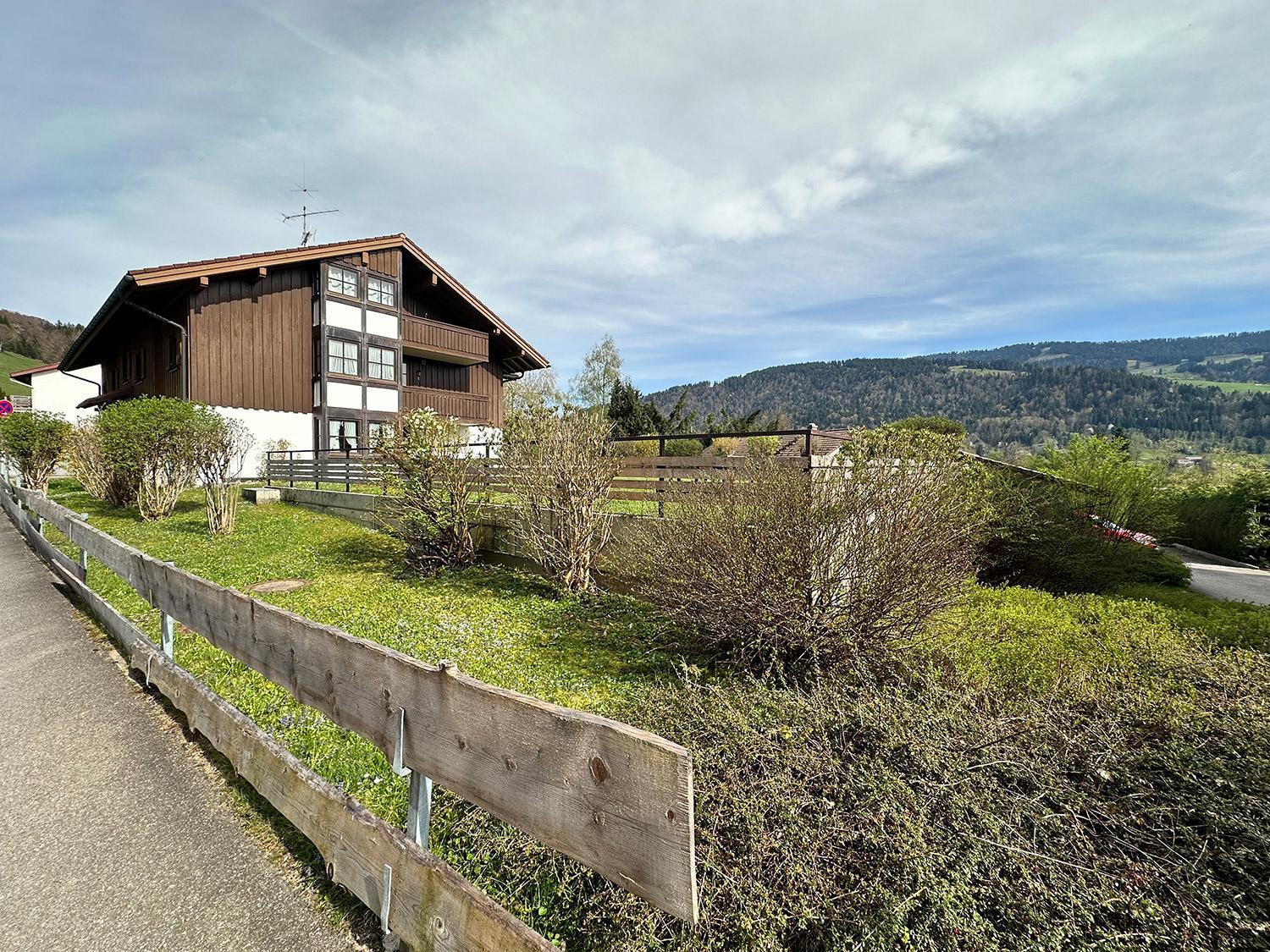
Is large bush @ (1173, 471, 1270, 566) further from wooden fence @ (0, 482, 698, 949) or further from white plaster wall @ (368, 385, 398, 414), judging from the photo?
white plaster wall @ (368, 385, 398, 414)

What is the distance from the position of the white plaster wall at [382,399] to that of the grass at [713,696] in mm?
16685

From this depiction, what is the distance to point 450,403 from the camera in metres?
27.1

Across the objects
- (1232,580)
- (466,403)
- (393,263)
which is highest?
(393,263)

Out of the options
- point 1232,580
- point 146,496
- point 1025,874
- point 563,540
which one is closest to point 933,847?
point 1025,874

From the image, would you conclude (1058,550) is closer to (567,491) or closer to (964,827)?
(567,491)

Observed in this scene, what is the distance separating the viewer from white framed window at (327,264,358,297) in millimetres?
22359

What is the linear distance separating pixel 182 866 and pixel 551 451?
17.0 ft

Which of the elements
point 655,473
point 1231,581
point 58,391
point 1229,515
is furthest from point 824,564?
point 58,391

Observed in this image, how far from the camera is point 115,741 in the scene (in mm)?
3512

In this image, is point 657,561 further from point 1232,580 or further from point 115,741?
point 1232,580

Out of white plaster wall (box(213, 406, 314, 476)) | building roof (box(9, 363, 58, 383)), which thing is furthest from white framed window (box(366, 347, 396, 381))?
building roof (box(9, 363, 58, 383))

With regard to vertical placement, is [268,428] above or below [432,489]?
above

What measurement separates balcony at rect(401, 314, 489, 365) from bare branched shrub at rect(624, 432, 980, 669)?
23582 mm

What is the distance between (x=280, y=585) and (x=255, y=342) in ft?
57.3
